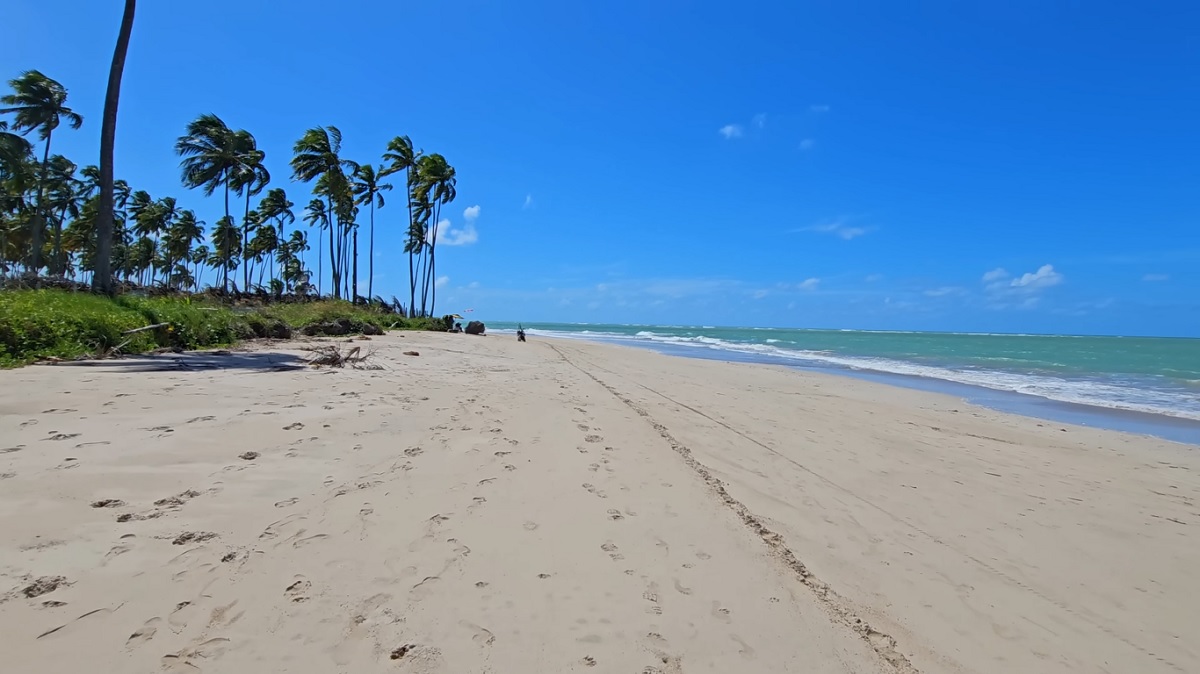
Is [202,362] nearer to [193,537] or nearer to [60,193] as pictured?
[193,537]

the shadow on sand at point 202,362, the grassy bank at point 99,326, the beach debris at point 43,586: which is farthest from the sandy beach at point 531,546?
the grassy bank at point 99,326

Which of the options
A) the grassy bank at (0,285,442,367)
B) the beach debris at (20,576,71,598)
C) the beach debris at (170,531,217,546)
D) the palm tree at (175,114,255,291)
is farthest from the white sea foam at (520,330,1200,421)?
the palm tree at (175,114,255,291)

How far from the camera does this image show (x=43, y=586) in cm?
261

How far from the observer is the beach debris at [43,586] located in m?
2.55

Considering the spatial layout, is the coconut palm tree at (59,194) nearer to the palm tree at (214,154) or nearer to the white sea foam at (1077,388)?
the palm tree at (214,154)

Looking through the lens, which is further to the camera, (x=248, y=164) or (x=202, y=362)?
(x=248, y=164)

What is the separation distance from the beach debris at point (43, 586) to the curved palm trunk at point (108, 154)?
13.8 metres

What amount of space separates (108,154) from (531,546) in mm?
15450

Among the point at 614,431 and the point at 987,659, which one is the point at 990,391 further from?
the point at 987,659

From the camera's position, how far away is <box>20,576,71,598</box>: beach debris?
2.55 meters

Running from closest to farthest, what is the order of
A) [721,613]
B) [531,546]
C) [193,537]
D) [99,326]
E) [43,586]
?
1. [43,586]
2. [721,613]
3. [193,537]
4. [531,546]
5. [99,326]

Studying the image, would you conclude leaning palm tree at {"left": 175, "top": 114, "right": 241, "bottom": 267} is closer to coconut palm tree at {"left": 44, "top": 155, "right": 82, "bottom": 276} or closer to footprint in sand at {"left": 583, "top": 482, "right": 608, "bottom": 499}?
coconut palm tree at {"left": 44, "top": 155, "right": 82, "bottom": 276}

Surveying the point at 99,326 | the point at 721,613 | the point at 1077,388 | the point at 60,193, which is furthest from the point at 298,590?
the point at 60,193

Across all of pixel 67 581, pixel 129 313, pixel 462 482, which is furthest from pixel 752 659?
pixel 129 313
